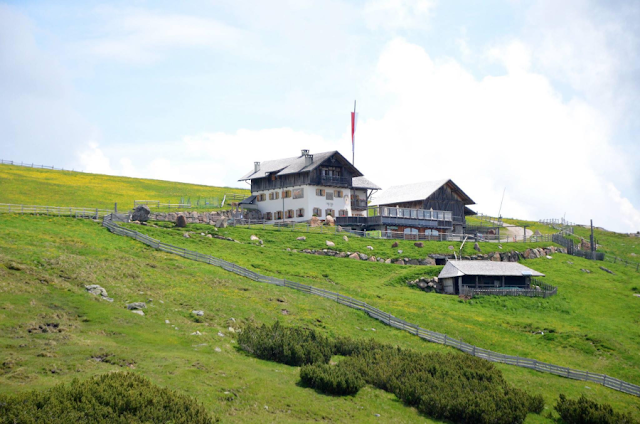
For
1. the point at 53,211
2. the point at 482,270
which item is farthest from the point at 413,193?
the point at 53,211

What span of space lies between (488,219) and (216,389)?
112 metres

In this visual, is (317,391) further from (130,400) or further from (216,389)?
(130,400)

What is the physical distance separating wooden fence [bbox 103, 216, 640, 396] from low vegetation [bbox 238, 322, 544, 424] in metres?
3.81

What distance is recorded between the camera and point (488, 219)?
127m

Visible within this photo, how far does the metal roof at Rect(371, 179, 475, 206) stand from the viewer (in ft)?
287

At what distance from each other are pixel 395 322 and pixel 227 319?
1347cm

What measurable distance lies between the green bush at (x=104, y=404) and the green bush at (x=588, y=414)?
61.6ft

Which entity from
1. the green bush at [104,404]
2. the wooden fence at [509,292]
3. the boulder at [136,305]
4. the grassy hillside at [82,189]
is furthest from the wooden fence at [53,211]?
the green bush at [104,404]

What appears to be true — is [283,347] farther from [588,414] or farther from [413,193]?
[413,193]

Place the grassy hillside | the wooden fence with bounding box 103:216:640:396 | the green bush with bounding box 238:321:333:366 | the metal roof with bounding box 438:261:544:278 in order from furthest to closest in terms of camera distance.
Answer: the grassy hillside, the metal roof with bounding box 438:261:544:278, the wooden fence with bounding box 103:216:640:396, the green bush with bounding box 238:321:333:366

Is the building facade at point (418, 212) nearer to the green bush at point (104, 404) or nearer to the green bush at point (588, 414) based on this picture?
the green bush at point (588, 414)

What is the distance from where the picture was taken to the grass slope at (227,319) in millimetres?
24594

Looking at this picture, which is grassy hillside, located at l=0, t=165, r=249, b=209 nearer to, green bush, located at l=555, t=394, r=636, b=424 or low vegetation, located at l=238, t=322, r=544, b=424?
low vegetation, located at l=238, t=322, r=544, b=424

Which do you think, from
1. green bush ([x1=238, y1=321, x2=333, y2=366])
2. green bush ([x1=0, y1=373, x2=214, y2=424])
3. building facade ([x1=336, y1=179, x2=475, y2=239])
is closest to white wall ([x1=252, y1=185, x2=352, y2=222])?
building facade ([x1=336, y1=179, x2=475, y2=239])
